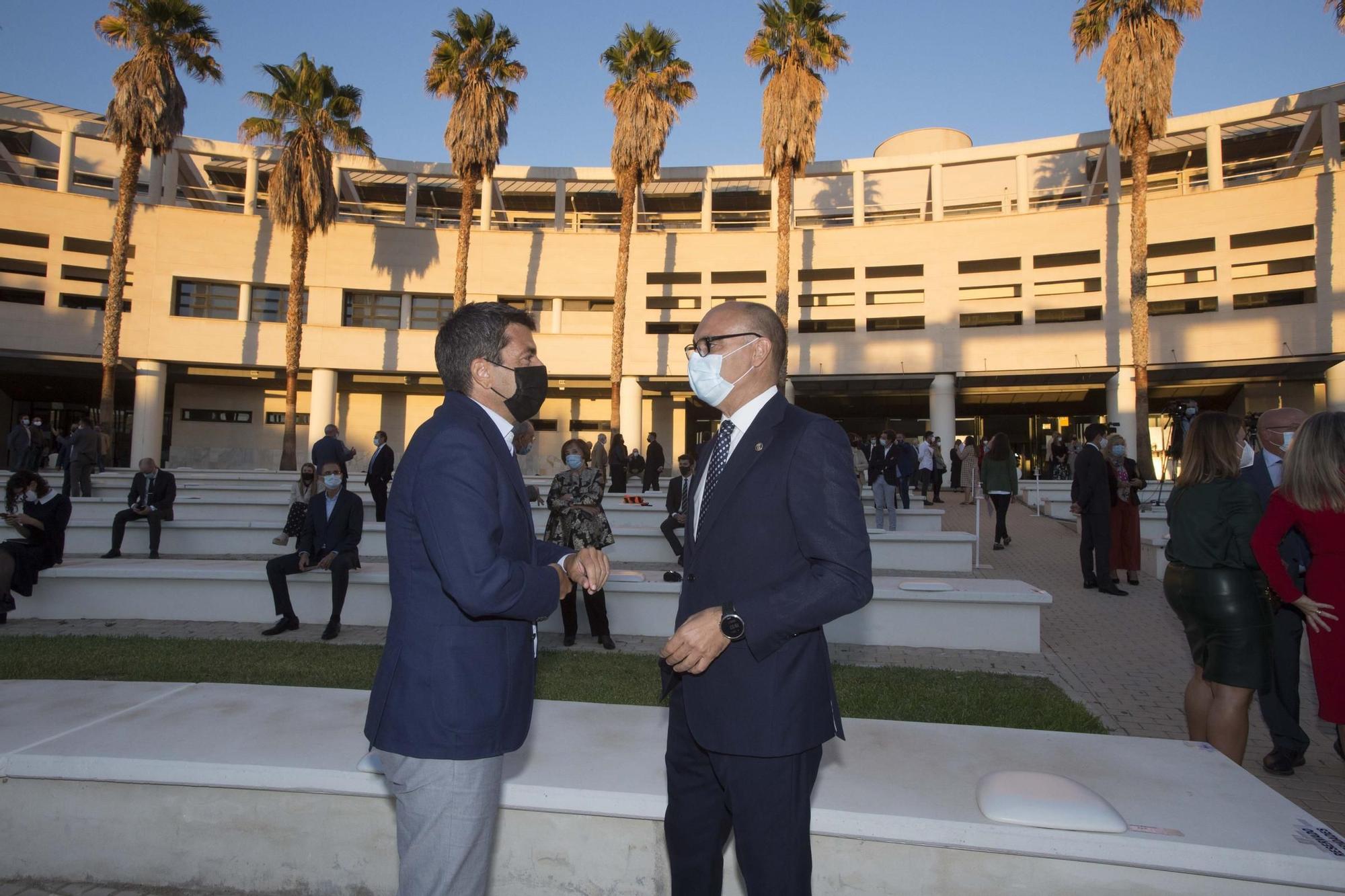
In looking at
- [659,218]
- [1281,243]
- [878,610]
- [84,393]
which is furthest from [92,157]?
[1281,243]

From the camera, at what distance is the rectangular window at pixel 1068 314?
98.5 feet

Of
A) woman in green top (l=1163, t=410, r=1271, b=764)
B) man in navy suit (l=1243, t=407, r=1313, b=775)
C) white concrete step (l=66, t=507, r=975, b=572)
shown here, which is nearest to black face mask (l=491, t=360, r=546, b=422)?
woman in green top (l=1163, t=410, r=1271, b=764)

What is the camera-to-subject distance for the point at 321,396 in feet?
104

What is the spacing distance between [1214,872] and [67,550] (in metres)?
14.2

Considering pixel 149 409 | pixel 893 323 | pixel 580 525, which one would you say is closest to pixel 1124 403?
pixel 893 323

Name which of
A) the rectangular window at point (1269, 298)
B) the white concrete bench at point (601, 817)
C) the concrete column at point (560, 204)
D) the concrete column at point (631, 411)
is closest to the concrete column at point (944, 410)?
the rectangular window at point (1269, 298)

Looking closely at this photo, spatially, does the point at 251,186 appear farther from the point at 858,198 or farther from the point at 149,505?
the point at 858,198

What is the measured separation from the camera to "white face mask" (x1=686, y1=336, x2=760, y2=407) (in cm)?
243

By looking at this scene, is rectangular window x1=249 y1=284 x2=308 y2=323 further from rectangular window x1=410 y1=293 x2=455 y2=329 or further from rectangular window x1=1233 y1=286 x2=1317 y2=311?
rectangular window x1=1233 y1=286 x2=1317 y2=311

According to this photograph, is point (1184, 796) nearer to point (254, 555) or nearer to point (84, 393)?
point (254, 555)

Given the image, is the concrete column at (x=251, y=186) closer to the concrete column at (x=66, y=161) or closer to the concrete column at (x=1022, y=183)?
the concrete column at (x=66, y=161)

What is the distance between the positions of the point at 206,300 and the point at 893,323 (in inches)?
1109

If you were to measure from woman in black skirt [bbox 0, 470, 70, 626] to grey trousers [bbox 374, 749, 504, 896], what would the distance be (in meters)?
8.63

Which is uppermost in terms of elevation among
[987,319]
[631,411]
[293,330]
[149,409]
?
[987,319]
